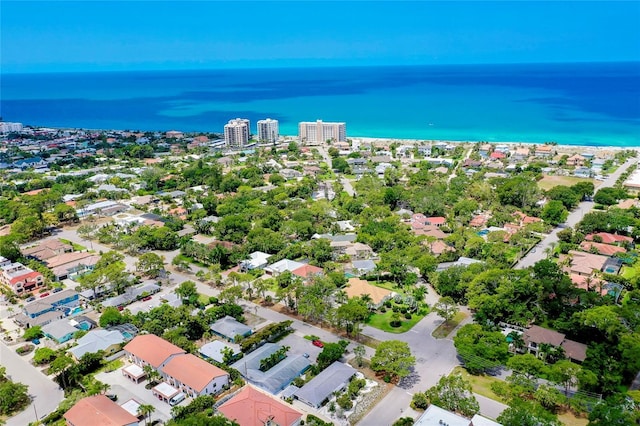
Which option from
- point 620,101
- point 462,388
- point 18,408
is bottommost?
point 18,408

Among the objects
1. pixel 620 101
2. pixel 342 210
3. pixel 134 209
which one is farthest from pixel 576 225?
pixel 620 101

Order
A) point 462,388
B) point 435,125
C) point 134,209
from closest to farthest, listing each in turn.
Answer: point 462,388 → point 134,209 → point 435,125

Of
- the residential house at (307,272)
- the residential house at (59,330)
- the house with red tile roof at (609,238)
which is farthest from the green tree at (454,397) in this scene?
the house with red tile roof at (609,238)

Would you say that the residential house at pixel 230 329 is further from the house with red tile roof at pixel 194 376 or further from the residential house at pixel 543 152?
the residential house at pixel 543 152

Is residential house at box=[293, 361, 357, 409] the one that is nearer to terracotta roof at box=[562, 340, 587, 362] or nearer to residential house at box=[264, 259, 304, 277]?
terracotta roof at box=[562, 340, 587, 362]

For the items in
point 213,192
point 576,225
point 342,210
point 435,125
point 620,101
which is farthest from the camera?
point 620,101

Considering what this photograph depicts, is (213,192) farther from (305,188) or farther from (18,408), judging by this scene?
(18,408)

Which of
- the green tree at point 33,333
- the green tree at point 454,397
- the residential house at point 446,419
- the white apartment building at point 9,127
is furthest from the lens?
the white apartment building at point 9,127

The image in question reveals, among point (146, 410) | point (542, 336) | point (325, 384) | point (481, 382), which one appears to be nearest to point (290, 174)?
point (542, 336)
